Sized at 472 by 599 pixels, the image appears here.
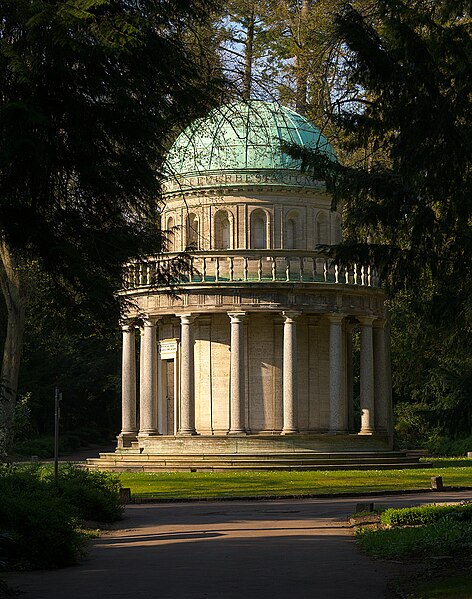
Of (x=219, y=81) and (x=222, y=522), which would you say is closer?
(x=219, y=81)

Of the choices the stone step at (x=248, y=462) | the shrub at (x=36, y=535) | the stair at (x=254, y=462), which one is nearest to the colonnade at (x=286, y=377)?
the stair at (x=254, y=462)

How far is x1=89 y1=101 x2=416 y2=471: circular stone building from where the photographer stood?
53.7 meters

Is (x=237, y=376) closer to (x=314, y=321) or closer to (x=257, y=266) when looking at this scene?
(x=257, y=266)

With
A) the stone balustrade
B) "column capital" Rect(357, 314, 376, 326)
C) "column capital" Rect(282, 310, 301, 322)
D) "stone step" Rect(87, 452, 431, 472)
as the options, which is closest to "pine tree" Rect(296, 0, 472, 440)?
"stone step" Rect(87, 452, 431, 472)

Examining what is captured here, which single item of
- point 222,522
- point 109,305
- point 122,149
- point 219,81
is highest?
point 219,81

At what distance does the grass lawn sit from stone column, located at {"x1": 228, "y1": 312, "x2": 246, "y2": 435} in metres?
5.54

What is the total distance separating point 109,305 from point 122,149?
2.72 meters

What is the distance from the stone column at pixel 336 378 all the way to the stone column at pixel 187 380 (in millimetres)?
6149

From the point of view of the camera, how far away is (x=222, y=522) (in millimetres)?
28125

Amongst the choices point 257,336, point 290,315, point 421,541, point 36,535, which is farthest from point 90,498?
point 257,336

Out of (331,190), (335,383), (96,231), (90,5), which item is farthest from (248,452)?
(90,5)

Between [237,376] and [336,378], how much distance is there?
4704 millimetres

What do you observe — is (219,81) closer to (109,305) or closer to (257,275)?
(109,305)

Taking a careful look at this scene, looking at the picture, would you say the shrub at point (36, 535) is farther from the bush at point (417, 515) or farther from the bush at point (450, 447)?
the bush at point (450, 447)
